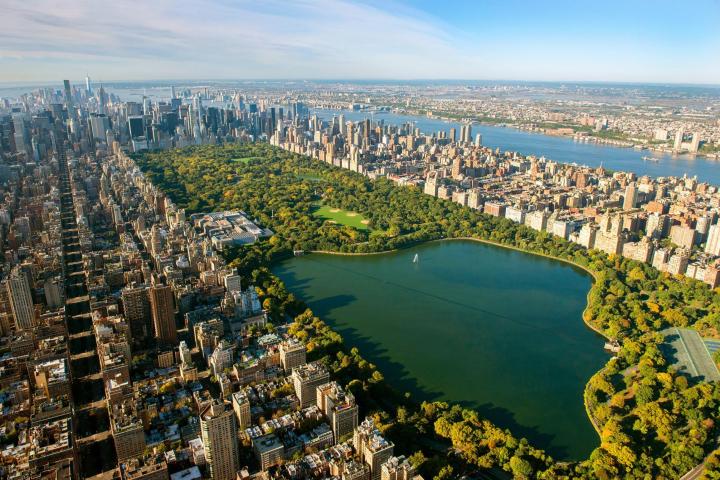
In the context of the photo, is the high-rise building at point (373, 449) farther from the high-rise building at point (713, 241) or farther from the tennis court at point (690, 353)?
the high-rise building at point (713, 241)

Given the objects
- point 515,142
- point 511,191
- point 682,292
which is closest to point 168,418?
point 682,292

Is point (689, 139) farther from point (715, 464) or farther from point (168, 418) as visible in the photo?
point (168, 418)

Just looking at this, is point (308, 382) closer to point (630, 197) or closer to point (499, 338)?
point (499, 338)

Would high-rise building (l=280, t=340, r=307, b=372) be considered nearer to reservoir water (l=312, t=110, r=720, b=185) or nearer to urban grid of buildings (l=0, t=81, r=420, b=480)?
urban grid of buildings (l=0, t=81, r=420, b=480)

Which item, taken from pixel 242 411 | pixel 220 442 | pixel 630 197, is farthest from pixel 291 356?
pixel 630 197

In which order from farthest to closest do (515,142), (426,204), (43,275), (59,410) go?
(515,142), (426,204), (43,275), (59,410)

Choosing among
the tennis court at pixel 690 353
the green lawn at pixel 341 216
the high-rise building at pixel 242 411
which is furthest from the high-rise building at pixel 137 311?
the tennis court at pixel 690 353
